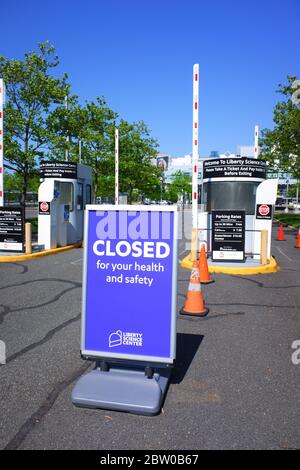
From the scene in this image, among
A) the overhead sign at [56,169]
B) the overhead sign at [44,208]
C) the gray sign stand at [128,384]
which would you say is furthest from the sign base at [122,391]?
the overhead sign at [56,169]

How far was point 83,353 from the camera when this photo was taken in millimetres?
3729

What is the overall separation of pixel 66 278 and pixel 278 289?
445 cm

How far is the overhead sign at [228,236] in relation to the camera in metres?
10.2

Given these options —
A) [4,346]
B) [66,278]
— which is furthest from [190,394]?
[66,278]

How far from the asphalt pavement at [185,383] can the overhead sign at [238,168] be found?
485 centimetres

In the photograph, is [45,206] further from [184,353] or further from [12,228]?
[184,353]

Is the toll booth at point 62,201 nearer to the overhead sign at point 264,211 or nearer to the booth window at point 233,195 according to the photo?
the booth window at point 233,195

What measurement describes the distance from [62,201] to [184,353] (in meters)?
11.0

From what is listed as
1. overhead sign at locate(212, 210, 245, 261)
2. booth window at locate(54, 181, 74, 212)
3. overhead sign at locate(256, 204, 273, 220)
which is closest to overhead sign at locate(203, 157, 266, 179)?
overhead sign at locate(256, 204, 273, 220)

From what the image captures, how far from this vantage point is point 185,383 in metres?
3.83

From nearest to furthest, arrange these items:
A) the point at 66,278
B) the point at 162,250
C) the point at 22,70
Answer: the point at 162,250
the point at 66,278
the point at 22,70

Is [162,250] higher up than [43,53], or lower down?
lower down

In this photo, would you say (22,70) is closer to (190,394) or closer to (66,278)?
(66,278)
